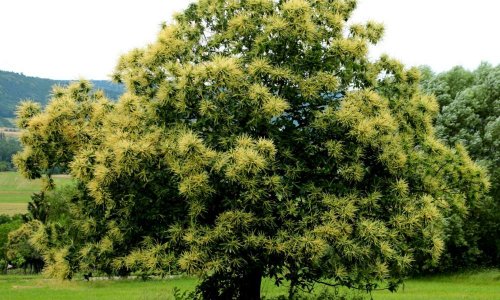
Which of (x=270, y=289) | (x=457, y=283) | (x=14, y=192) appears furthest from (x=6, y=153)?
(x=270, y=289)

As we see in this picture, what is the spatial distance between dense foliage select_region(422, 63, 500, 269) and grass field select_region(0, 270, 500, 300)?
6.86 feet

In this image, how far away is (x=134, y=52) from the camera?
18.1 m

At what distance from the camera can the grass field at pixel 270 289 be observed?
26.1m

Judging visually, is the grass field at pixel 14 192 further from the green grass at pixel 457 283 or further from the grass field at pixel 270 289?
the green grass at pixel 457 283

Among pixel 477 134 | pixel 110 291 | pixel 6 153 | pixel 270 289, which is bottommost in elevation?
pixel 110 291

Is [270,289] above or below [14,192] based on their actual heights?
below

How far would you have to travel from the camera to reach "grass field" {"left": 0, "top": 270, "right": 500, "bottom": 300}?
1027 inches

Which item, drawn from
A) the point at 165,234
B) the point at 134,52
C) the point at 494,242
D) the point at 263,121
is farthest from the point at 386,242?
the point at 494,242

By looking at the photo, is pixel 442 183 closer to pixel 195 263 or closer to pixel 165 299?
pixel 195 263

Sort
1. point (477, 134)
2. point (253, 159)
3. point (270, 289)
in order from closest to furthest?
point (253, 159), point (270, 289), point (477, 134)

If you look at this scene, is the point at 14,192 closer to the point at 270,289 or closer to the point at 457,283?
Answer: the point at 457,283

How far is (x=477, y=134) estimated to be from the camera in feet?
127

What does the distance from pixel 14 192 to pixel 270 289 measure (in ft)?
450

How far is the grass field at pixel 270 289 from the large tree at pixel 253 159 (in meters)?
8.51
